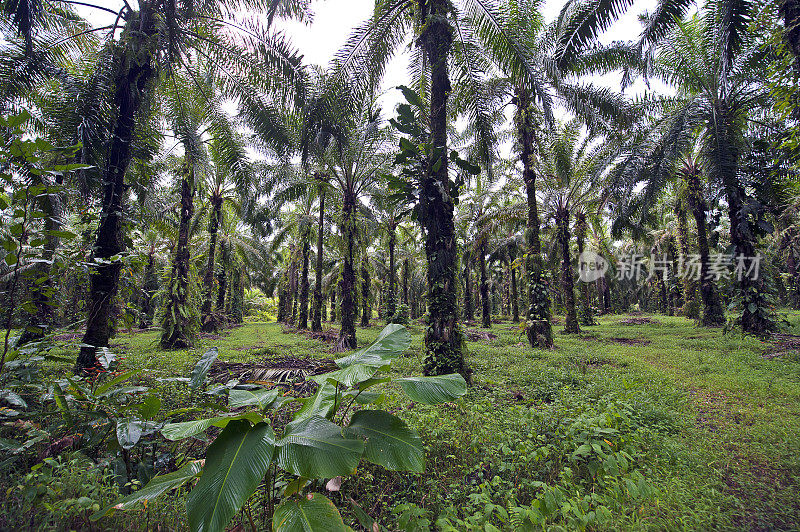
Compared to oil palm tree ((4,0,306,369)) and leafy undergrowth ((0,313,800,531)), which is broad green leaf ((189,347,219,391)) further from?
oil palm tree ((4,0,306,369))

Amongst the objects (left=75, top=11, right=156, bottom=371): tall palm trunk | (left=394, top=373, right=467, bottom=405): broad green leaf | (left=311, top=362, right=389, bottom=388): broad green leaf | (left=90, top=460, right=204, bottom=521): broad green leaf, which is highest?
(left=75, top=11, right=156, bottom=371): tall palm trunk

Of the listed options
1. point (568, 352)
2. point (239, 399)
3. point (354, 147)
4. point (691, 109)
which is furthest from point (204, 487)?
point (691, 109)

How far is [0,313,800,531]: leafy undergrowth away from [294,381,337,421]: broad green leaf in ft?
1.70

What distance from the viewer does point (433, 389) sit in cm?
185

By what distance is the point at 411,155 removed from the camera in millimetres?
5723

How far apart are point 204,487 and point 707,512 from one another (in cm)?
327

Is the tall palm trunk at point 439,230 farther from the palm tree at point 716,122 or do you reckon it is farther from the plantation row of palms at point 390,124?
the palm tree at point 716,122

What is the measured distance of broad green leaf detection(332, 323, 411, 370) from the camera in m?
1.91

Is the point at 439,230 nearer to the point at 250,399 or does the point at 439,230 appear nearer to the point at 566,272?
the point at 250,399

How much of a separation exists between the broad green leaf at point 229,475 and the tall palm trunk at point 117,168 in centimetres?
513

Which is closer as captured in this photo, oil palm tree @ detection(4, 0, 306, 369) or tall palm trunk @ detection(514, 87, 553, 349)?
oil palm tree @ detection(4, 0, 306, 369)

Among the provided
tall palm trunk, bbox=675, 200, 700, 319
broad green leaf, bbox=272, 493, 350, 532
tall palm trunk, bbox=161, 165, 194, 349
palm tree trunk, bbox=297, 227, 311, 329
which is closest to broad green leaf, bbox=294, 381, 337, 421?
broad green leaf, bbox=272, 493, 350, 532

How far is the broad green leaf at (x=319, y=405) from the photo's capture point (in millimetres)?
1832

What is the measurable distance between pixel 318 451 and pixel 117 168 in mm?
6630
